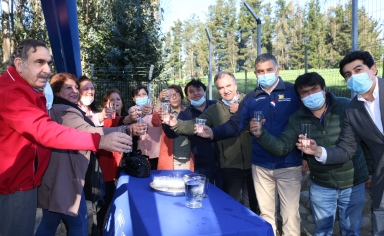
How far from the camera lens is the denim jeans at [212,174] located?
13.3 ft

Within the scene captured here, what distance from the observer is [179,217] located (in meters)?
2.15

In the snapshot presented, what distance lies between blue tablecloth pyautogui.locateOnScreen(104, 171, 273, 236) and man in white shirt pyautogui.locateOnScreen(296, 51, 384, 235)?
2.84 feet

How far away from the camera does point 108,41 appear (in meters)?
15.1

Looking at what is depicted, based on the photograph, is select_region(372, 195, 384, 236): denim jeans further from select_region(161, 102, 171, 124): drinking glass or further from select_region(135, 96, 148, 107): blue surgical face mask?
select_region(135, 96, 148, 107): blue surgical face mask

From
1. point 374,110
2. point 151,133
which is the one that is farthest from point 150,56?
point 374,110

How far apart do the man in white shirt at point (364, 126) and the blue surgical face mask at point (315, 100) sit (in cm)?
24

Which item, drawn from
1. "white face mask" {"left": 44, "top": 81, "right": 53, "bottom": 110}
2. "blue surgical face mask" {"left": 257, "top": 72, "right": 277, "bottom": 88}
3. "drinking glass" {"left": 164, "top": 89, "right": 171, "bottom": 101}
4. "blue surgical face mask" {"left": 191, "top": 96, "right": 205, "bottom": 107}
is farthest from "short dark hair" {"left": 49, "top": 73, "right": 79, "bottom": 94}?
"blue surgical face mask" {"left": 257, "top": 72, "right": 277, "bottom": 88}

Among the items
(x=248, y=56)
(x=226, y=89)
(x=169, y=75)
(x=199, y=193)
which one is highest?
(x=248, y=56)

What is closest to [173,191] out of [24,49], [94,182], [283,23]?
[94,182]

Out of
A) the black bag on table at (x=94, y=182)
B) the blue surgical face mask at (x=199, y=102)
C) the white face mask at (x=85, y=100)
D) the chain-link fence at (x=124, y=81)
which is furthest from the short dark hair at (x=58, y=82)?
the chain-link fence at (x=124, y=81)

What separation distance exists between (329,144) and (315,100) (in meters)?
0.40

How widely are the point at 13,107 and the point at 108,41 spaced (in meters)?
13.6

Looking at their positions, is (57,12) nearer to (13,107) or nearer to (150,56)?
(13,107)

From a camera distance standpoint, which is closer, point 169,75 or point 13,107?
point 13,107
